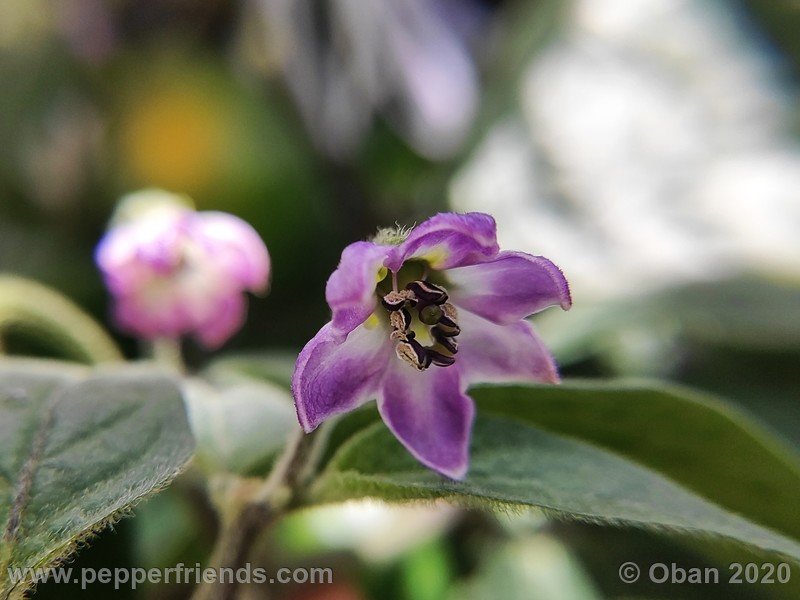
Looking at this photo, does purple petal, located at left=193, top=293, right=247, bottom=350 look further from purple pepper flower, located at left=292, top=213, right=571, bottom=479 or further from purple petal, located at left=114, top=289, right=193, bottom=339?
purple pepper flower, located at left=292, top=213, right=571, bottom=479

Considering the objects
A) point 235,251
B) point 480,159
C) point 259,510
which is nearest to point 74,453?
point 259,510

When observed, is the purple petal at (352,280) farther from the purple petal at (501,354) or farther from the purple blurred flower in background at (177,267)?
the purple blurred flower in background at (177,267)

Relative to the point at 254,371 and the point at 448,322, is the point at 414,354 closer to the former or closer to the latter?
the point at 448,322

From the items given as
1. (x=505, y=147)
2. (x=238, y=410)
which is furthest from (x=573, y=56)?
(x=238, y=410)

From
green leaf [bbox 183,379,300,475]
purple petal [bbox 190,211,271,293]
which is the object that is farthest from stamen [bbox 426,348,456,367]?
purple petal [bbox 190,211,271,293]

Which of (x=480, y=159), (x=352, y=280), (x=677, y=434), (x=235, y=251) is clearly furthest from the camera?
(x=480, y=159)

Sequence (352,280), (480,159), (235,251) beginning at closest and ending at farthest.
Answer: (352,280) → (235,251) → (480,159)

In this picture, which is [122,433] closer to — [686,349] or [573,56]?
[686,349]
